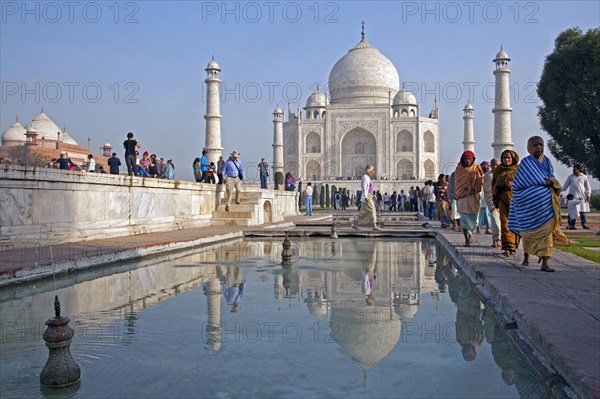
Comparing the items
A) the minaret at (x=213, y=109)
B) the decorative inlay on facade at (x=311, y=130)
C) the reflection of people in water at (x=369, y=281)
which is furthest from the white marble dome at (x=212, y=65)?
the reflection of people in water at (x=369, y=281)

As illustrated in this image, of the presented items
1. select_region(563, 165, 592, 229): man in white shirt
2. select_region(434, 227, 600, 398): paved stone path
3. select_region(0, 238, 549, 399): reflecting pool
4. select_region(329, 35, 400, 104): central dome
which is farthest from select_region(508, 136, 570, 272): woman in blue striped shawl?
select_region(329, 35, 400, 104): central dome

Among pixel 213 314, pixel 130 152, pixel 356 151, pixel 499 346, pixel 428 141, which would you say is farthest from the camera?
pixel 356 151

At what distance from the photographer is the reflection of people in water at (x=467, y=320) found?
8.85 ft

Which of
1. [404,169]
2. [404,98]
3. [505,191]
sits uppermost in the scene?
[404,98]

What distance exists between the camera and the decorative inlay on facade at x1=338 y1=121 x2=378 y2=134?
42.6 metres

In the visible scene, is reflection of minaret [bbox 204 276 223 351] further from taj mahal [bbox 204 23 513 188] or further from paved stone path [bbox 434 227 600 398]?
taj mahal [bbox 204 23 513 188]

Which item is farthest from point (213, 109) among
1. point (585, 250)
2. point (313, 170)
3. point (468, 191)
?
point (585, 250)

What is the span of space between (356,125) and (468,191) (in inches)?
1439

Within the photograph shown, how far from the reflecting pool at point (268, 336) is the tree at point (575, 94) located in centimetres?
1622

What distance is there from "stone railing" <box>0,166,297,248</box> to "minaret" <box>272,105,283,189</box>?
3027cm

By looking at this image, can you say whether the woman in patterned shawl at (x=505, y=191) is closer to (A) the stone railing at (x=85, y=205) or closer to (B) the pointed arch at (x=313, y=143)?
(A) the stone railing at (x=85, y=205)

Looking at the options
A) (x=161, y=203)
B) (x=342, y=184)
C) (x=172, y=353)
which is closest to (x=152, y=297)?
(x=172, y=353)

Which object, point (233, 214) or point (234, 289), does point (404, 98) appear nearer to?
point (233, 214)

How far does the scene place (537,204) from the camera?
15.2 ft
